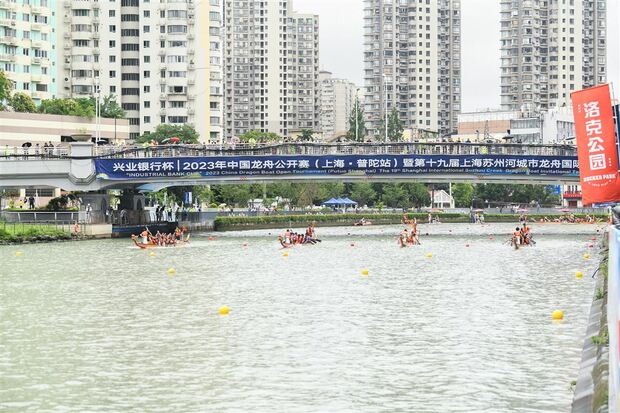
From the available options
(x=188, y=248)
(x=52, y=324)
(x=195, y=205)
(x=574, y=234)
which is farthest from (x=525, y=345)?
(x=195, y=205)

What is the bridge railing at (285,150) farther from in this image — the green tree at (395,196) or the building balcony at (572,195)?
the building balcony at (572,195)

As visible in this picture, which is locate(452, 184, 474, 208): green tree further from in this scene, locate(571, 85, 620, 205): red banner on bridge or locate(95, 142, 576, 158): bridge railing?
locate(571, 85, 620, 205): red banner on bridge

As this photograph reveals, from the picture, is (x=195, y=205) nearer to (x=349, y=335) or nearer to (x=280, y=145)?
(x=280, y=145)

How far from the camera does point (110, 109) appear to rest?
140 meters

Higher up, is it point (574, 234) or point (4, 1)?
point (4, 1)

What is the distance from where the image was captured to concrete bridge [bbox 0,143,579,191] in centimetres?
7575

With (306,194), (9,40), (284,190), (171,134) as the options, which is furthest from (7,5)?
(306,194)

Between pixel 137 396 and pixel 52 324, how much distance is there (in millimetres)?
11235

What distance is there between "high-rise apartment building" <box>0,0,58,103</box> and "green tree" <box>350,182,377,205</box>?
4812cm

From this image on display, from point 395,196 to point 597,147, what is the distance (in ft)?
416

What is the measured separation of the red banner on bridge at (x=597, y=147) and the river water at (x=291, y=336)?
412cm

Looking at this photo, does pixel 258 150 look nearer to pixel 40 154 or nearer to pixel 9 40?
pixel 40 154

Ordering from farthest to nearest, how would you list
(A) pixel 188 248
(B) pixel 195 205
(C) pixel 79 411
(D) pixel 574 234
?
(B) pixel 195 205 < (D) pixel 574 234 < (A) pixel 188 248 < (C) pixel 79 411

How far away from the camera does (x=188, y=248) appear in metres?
66.9
